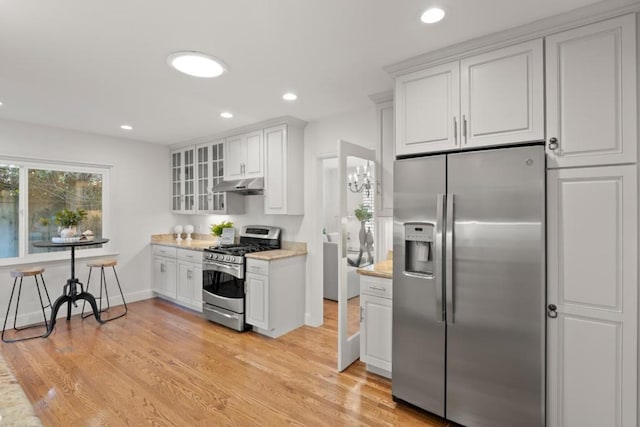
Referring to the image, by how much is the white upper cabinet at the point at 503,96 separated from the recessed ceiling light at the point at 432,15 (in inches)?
16.4

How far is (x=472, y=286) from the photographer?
2.03 meters

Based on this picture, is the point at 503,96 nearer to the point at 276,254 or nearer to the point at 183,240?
the point at 276,254

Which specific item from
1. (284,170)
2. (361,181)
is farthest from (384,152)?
(284,170)

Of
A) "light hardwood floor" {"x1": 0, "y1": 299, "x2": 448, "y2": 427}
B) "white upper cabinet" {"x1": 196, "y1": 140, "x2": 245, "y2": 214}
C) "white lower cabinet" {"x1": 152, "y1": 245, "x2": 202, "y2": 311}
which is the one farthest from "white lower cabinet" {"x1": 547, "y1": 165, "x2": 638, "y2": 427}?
"white lower cabinet" {"x1": 152, "y1": 245, "x2": 202, "y2": 311}

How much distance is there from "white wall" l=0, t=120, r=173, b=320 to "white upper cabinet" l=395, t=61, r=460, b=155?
4.40 metres

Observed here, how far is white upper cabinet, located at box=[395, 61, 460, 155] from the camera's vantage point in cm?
219

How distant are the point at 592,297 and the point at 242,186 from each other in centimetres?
354

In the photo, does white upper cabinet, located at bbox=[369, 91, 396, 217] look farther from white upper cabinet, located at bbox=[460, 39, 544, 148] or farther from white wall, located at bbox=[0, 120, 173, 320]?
white wall, located at bbox=[0, 120, 173, 320]

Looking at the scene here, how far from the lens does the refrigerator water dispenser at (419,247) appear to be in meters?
2.19

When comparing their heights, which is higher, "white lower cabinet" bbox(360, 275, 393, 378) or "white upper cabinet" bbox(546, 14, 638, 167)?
"white upper cabinet" bbox(546, 14, 638, 167)

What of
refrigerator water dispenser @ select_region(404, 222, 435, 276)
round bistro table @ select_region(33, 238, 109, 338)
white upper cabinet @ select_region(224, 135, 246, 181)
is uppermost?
white upper cabinet @ select_region(224, 135, 246, 181)

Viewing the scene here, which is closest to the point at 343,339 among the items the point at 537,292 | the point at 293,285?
the point at 293,285

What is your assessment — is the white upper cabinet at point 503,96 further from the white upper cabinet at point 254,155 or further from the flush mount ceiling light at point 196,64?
the white upper cabinet at point 254,155

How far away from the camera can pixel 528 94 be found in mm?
1936
